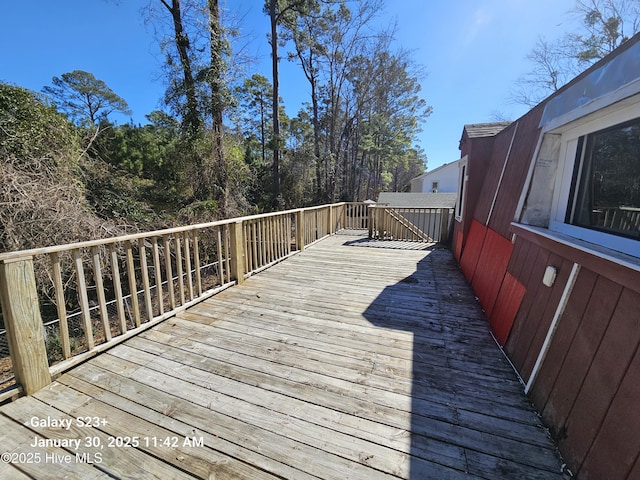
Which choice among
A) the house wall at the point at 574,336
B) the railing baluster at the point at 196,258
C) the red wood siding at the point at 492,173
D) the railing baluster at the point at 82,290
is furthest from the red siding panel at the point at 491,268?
the railing baluster at the point at 82,290

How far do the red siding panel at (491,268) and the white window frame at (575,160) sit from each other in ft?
1.98

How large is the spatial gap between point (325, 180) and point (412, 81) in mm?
8305

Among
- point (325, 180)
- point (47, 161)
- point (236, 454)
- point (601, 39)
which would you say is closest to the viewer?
point (236, 454)

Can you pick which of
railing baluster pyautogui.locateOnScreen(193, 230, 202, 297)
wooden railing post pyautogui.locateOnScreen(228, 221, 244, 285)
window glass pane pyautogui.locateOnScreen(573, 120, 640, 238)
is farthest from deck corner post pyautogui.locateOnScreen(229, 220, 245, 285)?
window glass pane pyautogui.locateOnScreen(573, 120, 640, 238)

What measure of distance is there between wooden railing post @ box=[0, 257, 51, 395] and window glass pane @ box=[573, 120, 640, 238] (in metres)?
3.43

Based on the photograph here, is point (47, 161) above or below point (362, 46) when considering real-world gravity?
below

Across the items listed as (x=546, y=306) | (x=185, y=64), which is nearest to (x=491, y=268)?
(x=546, y=306)

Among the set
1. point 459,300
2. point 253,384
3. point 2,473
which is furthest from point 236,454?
point 459,300

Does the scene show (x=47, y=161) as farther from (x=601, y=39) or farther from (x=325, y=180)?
(x=601, y=39)

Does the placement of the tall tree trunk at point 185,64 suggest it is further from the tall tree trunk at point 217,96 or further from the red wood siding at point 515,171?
the red wood siding at point 515,171

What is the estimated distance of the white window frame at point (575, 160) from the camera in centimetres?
141

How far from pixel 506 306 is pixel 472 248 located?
194 centimetres

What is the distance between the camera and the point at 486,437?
4.62 ft

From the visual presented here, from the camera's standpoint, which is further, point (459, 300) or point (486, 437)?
point (459, 300)
